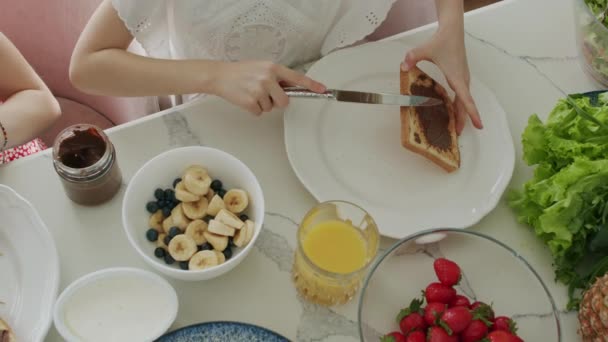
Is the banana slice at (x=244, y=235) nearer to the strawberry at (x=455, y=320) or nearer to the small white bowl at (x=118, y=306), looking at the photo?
the small white bowl at (x=118, y=306)

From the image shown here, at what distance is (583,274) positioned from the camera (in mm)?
1144

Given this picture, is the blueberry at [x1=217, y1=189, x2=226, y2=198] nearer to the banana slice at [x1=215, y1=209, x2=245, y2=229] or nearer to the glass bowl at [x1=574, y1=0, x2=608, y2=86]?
the banana slice at [x1=215, y1=209, x2=245, y2=229]

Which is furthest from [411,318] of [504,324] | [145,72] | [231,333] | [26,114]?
[26,114]

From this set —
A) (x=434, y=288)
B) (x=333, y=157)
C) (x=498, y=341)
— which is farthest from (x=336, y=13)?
(x=498, y=341)

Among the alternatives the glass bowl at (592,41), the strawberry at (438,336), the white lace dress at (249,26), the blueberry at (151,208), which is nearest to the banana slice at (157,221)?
the blueberry at (151,208)

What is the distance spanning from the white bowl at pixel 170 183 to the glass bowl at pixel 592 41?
2.26 ft

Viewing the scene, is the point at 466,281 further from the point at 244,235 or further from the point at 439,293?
the point at 244,235

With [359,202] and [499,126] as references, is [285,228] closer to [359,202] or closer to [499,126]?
[359,202]

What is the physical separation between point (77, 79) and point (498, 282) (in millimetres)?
790

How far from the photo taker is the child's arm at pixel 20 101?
1.24 metres

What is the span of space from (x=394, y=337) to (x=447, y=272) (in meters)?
0.13

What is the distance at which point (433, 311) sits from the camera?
39.5 inches

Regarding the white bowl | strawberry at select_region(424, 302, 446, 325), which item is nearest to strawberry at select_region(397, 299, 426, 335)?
strawberry at select_region(424, 302, 446, 325)

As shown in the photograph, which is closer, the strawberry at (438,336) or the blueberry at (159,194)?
the strawberry at (438,336)
